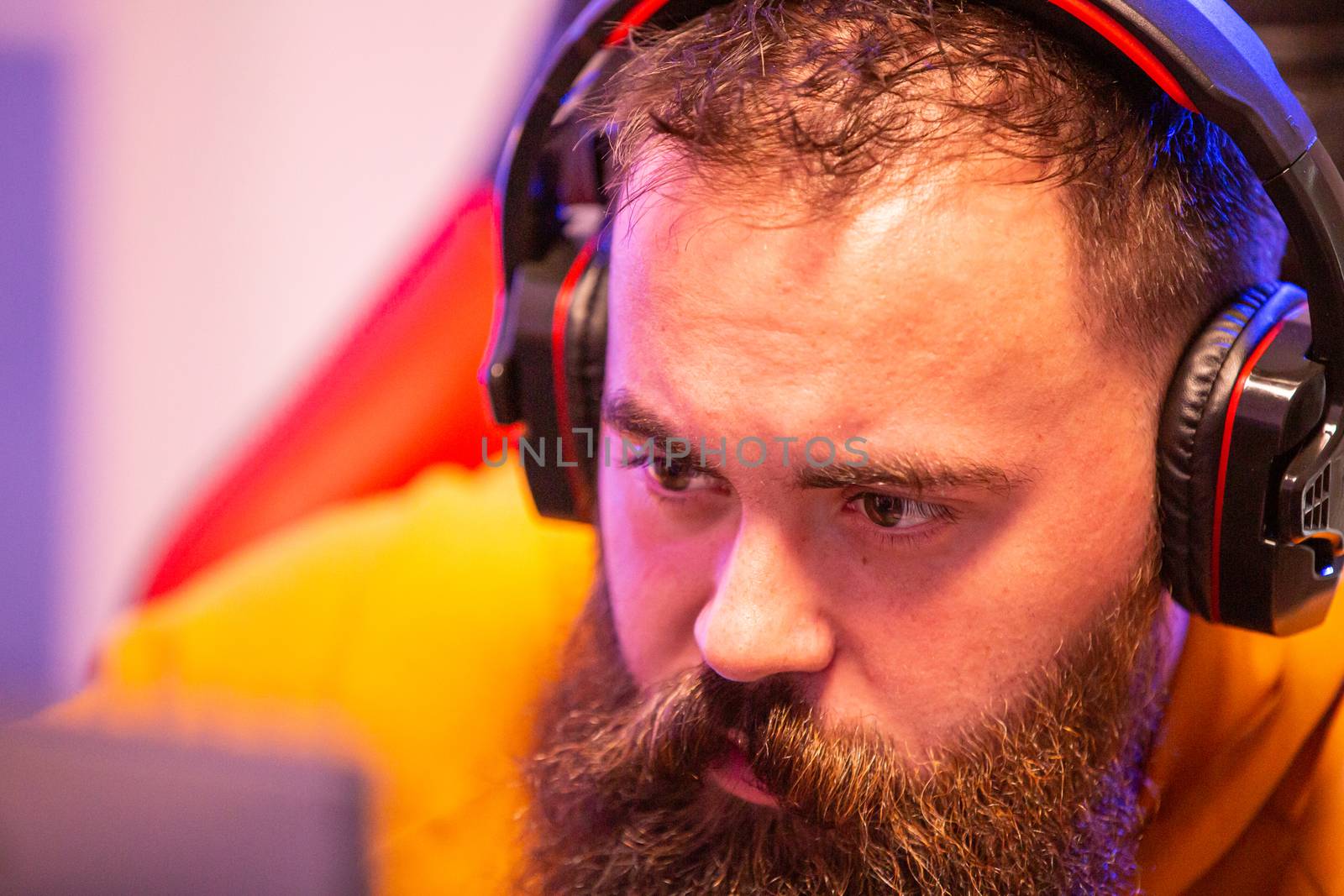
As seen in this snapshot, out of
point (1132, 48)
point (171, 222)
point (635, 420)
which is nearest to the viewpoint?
point (1132, 48)

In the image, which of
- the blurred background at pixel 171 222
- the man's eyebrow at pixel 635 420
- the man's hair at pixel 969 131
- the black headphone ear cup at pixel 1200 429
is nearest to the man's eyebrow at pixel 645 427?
the man's eyebrow at pixel 635 420

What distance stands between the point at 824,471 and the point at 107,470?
8.02 ft

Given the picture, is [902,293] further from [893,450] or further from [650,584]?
[650,584]

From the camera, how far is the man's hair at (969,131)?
28.0 inches

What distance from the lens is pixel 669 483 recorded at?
31.9 inches

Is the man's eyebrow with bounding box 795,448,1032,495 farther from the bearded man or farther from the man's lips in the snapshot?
the man's lips

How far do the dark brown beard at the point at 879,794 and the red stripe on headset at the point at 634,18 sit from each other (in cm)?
40

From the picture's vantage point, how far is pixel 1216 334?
0.75 metres

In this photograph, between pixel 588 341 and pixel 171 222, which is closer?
pixel 588 341

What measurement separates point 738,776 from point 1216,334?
15.1 inches

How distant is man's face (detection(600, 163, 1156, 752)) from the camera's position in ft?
2.31

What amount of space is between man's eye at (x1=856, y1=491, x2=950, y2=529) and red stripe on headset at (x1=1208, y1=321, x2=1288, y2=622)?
149 mm

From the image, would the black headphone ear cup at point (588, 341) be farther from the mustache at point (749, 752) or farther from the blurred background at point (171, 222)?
the blurred background at point (171, 222)

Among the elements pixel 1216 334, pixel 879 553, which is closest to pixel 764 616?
pixel 879 553
